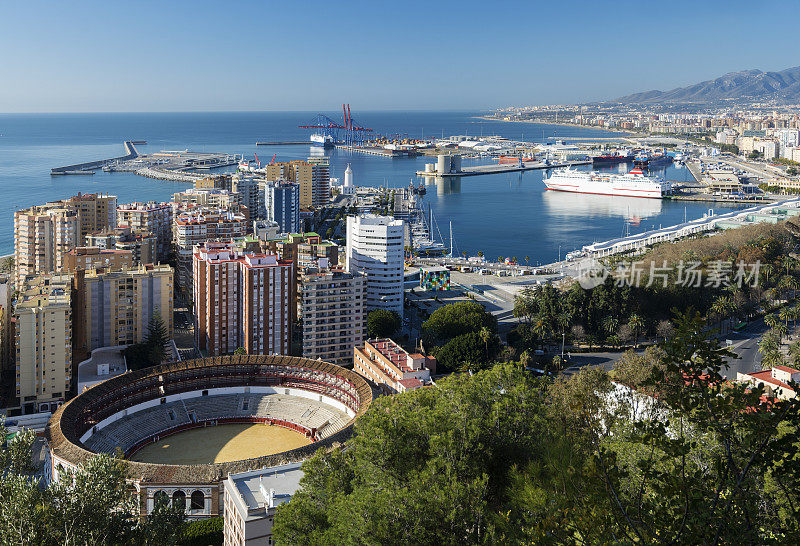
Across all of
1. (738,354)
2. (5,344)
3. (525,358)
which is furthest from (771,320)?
(5,344)

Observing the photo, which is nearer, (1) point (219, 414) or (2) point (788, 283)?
(1) point (219, 414)

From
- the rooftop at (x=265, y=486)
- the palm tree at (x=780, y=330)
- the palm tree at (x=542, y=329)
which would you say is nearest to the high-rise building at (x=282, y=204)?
the palm tree at (x=542, y=329)

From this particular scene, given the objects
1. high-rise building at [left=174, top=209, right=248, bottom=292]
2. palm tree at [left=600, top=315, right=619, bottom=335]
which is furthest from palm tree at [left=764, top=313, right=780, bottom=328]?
high-rise building at [left=174, top=209, right=248, bottom=292]

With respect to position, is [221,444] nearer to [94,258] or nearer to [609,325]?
[94,258]

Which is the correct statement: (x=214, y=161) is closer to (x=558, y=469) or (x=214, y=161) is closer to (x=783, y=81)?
(x=558, y=469)

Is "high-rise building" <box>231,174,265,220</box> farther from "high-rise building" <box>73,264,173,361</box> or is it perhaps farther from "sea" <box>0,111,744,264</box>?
"high-rise building" <box>73,264,173,361</box>

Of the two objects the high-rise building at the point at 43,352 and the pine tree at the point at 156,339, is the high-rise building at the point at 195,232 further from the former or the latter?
the high-rise building at the point at 43,352

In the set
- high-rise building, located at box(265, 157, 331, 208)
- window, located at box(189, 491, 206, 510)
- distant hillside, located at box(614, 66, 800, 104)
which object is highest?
distant hillside, located at box(614, 66, 800, 104)
